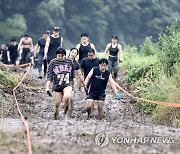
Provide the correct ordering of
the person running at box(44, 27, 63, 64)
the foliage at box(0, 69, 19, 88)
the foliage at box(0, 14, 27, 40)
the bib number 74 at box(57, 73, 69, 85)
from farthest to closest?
1. the foliage at box(0, 14, 27, 40)
2. the person running at box(44, 27, 63, 64)
3. the foliage at box(0, 69, 19, 88)
4. the bib number 74 at box(57, 73, 69, 85)

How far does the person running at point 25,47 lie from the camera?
19078 millimetres

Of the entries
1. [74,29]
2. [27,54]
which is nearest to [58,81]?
[27,54]

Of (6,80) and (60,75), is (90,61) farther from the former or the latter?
(6,80)

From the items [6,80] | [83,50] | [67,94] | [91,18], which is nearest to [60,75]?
[67,94]

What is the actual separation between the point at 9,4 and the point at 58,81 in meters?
41.2

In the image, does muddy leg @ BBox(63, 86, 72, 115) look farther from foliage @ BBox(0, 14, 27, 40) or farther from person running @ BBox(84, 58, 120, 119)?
foliage @ BBox(0, 14, 27, 40)

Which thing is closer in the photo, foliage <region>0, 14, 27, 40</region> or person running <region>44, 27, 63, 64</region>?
person running <region>44, 27, 63, 64</region>

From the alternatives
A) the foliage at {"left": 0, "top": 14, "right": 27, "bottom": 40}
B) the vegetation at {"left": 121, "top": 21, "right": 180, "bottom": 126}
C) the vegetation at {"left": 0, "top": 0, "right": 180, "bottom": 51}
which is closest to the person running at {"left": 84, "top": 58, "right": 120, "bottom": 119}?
the vegetation at {"left": 121, "top": 21, "right": 180, "bottom": 126}

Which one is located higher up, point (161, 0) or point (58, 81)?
point (161, 0)

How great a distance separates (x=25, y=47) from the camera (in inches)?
760

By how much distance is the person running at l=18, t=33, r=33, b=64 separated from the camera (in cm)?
1908

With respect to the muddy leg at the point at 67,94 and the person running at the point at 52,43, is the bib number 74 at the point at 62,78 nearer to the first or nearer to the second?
the muddy leg at the point at 67,94

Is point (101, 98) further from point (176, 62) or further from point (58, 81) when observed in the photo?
point (176, 62)

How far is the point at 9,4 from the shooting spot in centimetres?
5031
